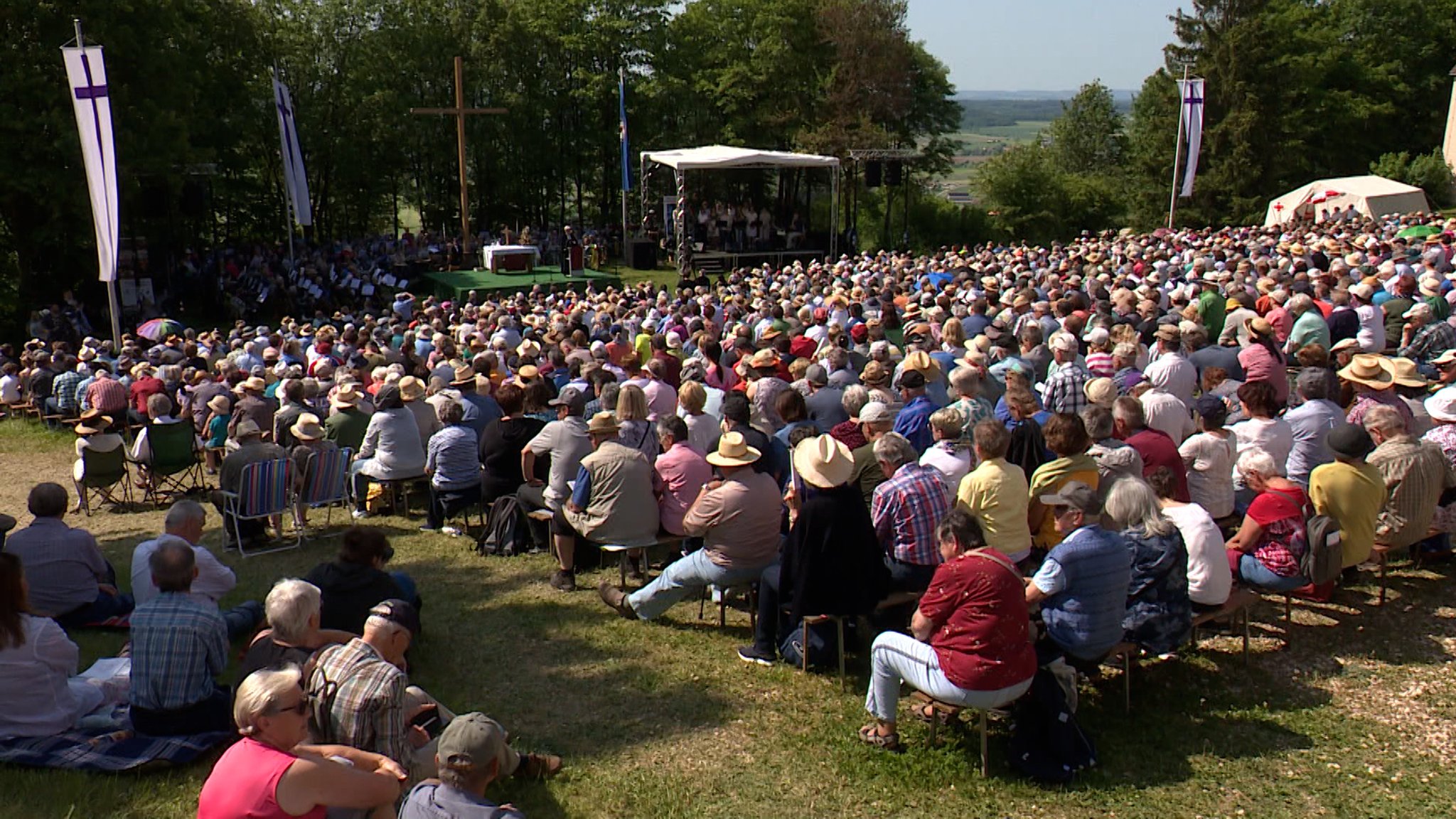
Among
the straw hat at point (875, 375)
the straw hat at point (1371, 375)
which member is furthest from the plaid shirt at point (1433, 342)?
the straw hat at point (875, 375)

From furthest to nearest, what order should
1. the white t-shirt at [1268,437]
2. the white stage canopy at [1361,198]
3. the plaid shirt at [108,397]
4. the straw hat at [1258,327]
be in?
the white stage canopy at [1361,198] → the plaid shirt at [108,397] → the straw hat at [1258,327] → the white t-shirt at [1268,437]

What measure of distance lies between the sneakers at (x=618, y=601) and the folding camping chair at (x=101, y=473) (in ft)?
17.9

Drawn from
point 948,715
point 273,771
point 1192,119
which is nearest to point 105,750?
point 273,771

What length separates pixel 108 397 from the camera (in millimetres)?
10945

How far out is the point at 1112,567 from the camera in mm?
4535

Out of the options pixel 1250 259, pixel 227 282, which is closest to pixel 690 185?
pixel 227 282

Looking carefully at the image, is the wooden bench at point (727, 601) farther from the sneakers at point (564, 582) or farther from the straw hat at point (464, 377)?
the straw hat at point (464, 377)

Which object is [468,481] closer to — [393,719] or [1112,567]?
[393,719]

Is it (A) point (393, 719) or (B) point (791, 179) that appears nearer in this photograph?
(A) point (393, 719)

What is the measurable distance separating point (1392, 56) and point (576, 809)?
54.2 meters

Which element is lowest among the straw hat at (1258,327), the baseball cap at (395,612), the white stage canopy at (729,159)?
the baseball cap at (395,612)

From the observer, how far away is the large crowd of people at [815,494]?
419 centimetres

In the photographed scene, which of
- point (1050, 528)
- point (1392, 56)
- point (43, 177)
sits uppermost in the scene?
point (1392, 56)

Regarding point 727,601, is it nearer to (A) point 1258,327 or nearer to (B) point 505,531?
(B) point 505,531
